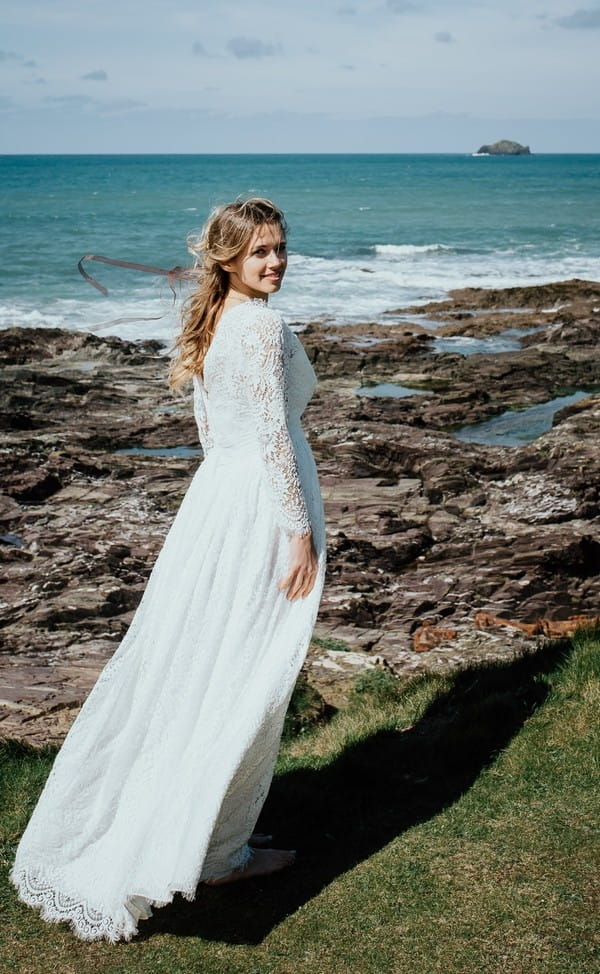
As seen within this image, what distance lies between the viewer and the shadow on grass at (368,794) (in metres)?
4.37

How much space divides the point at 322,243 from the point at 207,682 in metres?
54.8

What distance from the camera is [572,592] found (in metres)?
9.34

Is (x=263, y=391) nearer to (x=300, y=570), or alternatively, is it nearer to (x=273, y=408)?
(x=273, y=408)

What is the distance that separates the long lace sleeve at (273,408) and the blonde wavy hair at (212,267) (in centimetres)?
28

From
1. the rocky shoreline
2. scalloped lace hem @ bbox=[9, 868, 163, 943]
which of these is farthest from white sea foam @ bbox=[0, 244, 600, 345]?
scalloped lace hem @ bbox=[9, 868, 163, 943]

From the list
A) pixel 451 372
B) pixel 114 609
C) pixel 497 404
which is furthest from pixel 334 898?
pixel 451 372

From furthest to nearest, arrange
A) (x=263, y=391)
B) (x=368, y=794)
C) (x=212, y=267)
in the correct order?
(x=368, y=794), (x=212, y=267), (x=263, y=391)

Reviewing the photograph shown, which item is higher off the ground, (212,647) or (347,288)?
(212,647)

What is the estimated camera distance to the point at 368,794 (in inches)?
213

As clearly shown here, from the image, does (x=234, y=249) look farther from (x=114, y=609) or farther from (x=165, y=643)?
(x=114, y=609)

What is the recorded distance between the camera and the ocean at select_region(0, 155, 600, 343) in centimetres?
3362

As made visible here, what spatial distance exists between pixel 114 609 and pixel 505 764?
4.73m

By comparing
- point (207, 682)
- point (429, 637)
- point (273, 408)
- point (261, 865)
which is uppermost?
point (273, 408)

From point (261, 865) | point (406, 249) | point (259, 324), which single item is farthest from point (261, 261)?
point (406, 249)
